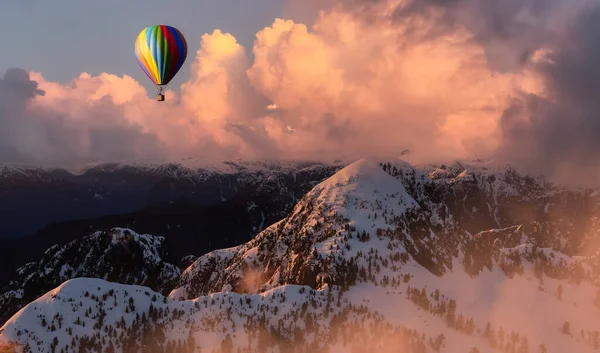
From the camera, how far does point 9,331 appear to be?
361 ft

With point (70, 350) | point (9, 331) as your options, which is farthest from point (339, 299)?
point (9, 331)

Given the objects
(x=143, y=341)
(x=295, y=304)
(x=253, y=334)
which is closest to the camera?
(x=143, y=341)

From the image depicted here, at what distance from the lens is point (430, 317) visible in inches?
6909

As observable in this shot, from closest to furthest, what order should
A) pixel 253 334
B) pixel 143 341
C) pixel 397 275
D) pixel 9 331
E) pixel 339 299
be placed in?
1. pixel 9 331
2. pixel 143 341
3. pixel 253 334
4. pixel 339 299
5. pixel 397 275

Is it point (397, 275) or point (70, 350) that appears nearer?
point (70, 350)

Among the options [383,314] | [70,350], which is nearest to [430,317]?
[383,314]

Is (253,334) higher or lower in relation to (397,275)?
lower

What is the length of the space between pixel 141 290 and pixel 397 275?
103910 millimetres

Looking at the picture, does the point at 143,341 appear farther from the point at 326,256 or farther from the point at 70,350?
the point at 326,256

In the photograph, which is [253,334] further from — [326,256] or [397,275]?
[397,275]

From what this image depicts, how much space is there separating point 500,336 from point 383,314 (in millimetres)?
49414

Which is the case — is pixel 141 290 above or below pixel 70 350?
above

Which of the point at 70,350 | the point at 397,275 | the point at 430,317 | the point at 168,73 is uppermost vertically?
the point at 168,73

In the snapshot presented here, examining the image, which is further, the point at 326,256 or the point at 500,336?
the point at 326,256
